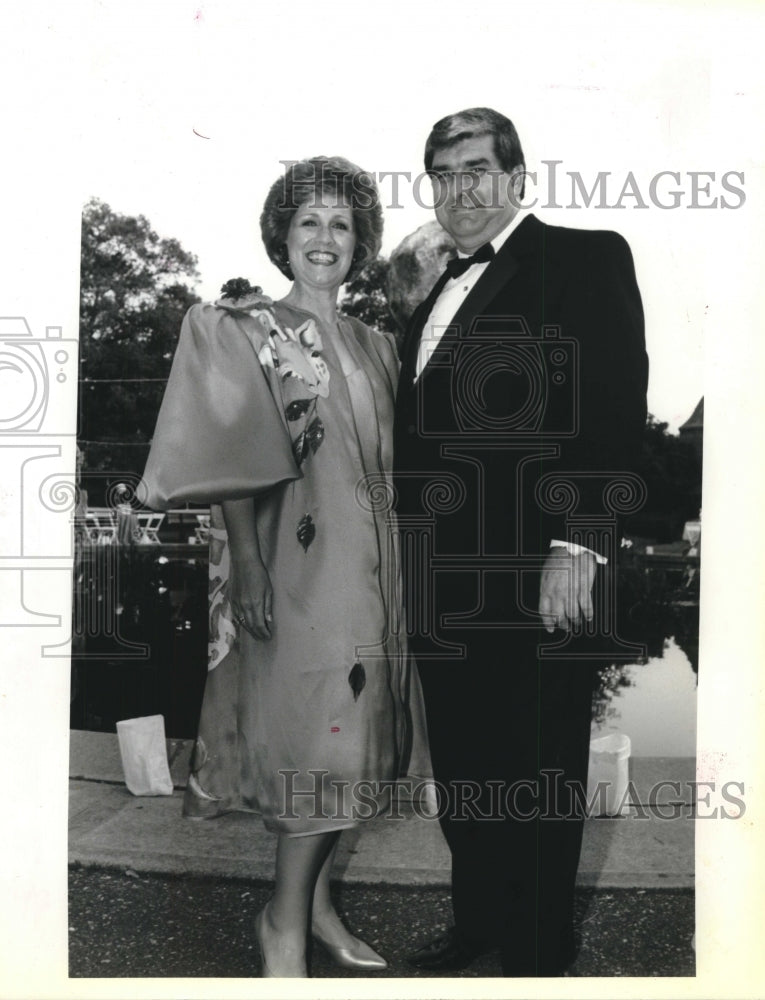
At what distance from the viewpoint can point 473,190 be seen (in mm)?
3352

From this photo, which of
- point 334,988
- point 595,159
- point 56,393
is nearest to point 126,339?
point 56,393

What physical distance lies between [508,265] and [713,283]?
0.62 meters

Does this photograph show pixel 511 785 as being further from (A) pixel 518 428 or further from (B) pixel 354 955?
(A) pixel 518 428

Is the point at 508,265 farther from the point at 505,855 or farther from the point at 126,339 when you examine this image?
the point at 505,855

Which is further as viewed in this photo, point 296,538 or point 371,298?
point 371,298

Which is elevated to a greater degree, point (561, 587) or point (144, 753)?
point (561, 587)

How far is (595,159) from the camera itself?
337cm

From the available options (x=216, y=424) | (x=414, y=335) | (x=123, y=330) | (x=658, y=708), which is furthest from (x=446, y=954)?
(x=123, y=330)

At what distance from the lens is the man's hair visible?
3338mm

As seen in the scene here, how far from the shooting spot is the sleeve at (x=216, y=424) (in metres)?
3.23

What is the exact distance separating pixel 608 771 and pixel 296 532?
1174 mm

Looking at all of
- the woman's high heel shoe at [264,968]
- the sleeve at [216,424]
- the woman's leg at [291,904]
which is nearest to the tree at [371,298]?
the sleeve at [216,424]

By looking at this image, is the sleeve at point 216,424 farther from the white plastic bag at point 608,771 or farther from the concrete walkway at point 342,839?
the white plastic bag at point 608,771

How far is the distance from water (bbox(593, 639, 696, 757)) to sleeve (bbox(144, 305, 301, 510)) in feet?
3.88
